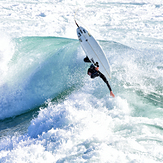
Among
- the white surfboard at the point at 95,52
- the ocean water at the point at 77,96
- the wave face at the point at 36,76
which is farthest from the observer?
the wave face at the point at 36,76

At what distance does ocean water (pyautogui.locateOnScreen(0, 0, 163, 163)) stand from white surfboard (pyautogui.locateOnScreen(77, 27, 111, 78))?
0.79 metres

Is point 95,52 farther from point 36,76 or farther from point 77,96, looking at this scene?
point 36,76

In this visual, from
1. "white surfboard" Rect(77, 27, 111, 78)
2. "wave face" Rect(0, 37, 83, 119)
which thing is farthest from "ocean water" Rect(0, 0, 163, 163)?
"white surfboard" Rect(77, 27, 111, 78)

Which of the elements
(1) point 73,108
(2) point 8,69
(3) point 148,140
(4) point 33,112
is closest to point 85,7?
(2) point 8,69

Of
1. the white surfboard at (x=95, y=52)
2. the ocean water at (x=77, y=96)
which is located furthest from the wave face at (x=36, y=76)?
the white surfboard at (x=95, y=52)

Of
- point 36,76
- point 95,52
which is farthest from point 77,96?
point 36,76

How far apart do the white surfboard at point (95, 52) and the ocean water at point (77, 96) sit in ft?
2.60

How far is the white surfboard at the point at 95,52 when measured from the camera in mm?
6711

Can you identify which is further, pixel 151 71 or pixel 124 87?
pixel 151 71

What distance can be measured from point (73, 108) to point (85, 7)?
19.3m

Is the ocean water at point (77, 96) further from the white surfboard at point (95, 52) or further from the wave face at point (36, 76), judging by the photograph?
the white surfboard at point (95, 52)

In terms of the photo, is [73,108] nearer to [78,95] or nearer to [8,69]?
[78,95]

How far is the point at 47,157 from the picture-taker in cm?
413

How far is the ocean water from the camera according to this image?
167 inches
